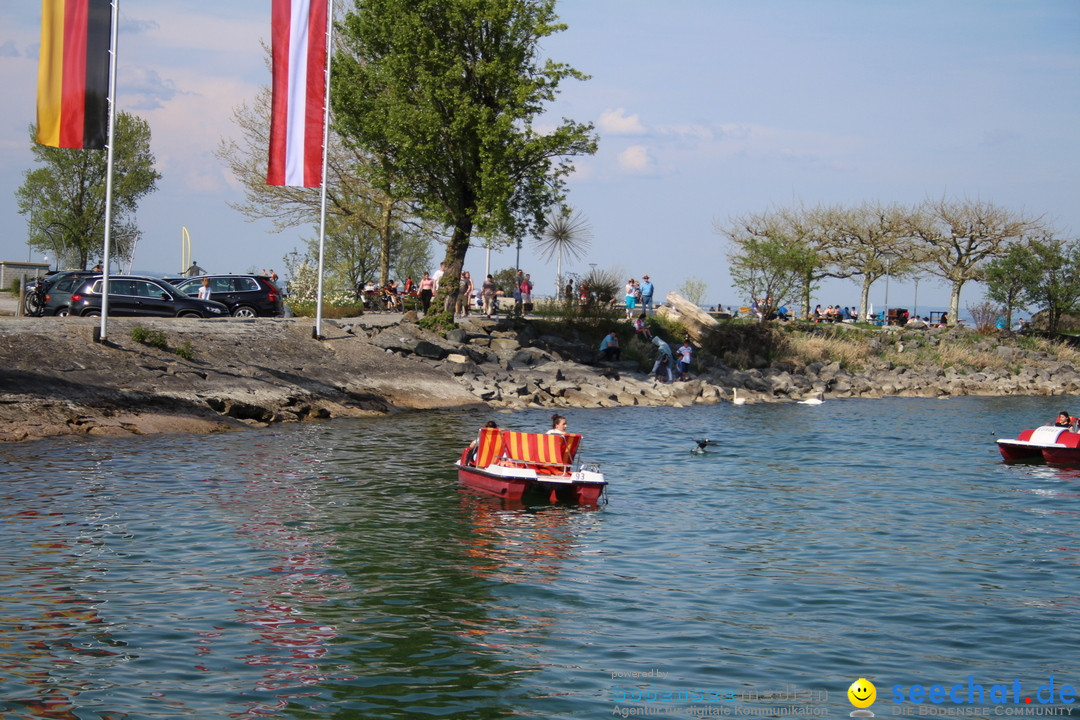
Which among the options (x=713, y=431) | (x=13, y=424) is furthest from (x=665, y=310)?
(x=13, y=424)

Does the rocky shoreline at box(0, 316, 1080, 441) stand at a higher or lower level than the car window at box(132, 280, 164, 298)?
lower

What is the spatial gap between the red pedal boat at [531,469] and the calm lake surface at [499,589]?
0.39m

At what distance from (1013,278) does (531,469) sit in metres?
55.8

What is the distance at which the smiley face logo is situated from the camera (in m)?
8.45

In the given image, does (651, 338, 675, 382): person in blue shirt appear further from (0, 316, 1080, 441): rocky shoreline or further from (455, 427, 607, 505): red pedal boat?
(455, 427, 607, 505): red pedal boat

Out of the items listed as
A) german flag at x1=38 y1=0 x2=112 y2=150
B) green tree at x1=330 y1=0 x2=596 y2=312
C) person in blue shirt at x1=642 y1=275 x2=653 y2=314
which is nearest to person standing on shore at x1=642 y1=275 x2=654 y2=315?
person in blue shirt at x1=642 y1=275 x2=653 y2=314

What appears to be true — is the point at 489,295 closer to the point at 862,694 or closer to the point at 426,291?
the point at 426,291

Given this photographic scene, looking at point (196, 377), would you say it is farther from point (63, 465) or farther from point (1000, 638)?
point (1000, 638)

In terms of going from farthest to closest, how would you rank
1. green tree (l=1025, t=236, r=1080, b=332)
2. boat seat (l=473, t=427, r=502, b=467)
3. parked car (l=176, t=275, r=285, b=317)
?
1. green tree (l=1025, t=236, r=1080, b=332)
2. parked car (l=176, t=275, r=285, b=317)
3. boat seat (l=473, t=427, r=502, b=467)

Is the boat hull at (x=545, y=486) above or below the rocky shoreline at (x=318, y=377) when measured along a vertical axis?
below

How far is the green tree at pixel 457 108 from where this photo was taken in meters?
35.0

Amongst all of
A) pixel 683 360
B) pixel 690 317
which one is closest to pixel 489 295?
pixel 683 360

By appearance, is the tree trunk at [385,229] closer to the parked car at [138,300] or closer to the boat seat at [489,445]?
the parked car at [138,300]

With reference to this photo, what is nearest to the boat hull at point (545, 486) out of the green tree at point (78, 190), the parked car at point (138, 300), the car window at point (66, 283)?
the parked car at point (138, 300)
